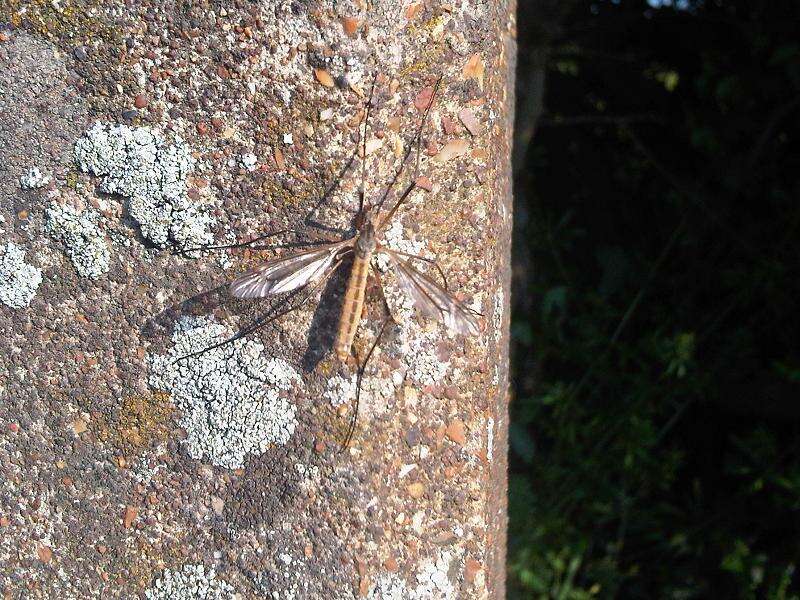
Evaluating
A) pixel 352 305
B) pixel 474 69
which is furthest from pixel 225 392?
pixel 474 69

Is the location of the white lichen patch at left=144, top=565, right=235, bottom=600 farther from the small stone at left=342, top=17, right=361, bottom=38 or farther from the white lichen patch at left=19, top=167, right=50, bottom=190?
the small stone at left=342, top=17, right=361, bottom=38

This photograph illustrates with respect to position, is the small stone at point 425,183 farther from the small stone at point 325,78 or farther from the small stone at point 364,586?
the small stone at point 364,586

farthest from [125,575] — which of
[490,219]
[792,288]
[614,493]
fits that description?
[792,288]

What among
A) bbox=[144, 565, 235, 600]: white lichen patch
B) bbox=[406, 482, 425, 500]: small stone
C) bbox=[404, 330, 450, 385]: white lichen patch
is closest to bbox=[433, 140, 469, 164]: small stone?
bbox=[404, 330, 450, 385]: white lichen patch

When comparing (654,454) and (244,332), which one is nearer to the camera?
(244,332)

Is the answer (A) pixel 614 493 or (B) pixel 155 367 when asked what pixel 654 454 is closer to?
(A) pixel 614 493

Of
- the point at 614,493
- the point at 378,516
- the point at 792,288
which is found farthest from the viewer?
the point at 614,493

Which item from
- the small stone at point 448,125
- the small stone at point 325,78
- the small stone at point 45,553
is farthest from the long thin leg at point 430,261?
the small stone at point 45,553

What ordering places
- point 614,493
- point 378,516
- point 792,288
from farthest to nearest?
1. point 614,493
2. point 792,288
3. point 378,516
